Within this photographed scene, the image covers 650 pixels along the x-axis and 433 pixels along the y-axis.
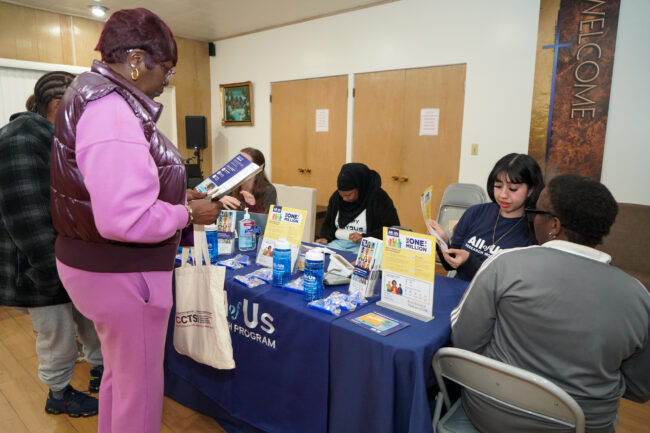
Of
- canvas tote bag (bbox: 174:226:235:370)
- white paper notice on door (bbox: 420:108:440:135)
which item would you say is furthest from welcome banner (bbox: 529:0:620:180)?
canvas tote bag (bbox: 174:226:235:370)

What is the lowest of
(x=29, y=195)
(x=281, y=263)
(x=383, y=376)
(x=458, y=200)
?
(x=383, y=376)

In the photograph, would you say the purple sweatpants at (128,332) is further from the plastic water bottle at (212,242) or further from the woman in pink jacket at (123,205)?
the plastic water bottle at (212,242)

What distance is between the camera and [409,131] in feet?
14.0

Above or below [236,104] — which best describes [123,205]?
below

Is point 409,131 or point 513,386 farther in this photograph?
point 409,131

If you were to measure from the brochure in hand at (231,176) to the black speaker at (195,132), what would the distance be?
453 cm

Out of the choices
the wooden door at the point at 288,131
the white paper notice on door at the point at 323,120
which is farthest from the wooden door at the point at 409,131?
the wooden door at the point at 288,131

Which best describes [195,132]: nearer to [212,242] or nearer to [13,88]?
[13,88]

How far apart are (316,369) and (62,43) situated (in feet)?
17.2

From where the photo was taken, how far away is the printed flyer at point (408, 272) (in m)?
1.33

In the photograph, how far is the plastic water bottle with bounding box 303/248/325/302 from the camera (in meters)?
1.49

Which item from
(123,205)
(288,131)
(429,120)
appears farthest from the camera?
(288,131)

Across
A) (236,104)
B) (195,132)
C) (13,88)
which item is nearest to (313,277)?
(13,88)

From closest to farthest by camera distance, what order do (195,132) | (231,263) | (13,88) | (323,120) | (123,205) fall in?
(123,205) < (231,263) < (13,88) < (323,120) < (195,132)
